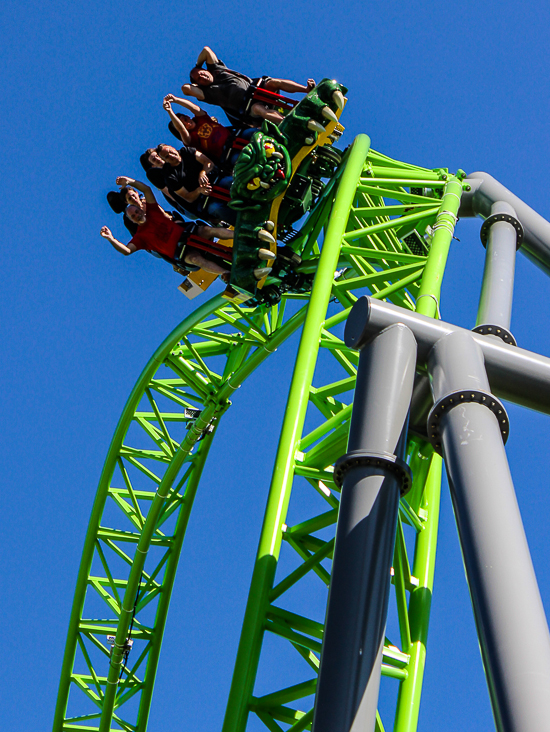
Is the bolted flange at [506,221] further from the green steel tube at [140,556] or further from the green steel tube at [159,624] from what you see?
the green steel tube at [159,624]

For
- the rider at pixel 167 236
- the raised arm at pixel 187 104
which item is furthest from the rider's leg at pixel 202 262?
the raised arm at pixel 187 104

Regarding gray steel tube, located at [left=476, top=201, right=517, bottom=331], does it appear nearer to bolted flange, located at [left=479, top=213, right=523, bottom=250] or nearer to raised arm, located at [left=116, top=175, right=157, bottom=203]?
bolted flange, located at [left=479, top=213, right=523, bottom=250]

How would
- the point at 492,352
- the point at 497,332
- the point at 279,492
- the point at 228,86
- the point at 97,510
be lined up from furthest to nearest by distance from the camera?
1. the point at 97,510
2. the point at 228,86
3. the point at 279,492
4. the point at 497,332
5. the point at 492,352

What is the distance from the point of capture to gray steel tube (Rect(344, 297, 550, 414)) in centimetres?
500

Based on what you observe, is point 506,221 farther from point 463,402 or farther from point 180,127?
point 463,402

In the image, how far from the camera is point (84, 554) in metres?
16.7

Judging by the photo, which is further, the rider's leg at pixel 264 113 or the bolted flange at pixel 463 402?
the rider's leg at pixel 264 113

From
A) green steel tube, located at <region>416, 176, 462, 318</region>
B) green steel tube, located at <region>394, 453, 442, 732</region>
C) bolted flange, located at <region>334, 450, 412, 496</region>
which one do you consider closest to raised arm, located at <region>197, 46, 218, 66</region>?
green steel tube, located at <region>416, 176, 462, 318</region>

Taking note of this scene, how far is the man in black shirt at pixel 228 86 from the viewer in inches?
479

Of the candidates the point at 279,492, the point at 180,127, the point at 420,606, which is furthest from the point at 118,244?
the point at 420,606

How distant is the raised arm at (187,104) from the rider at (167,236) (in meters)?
1.24

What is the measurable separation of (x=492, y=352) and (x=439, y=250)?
4.58m

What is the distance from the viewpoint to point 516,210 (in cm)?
1018

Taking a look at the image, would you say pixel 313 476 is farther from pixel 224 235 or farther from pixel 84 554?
pixel 84 554
